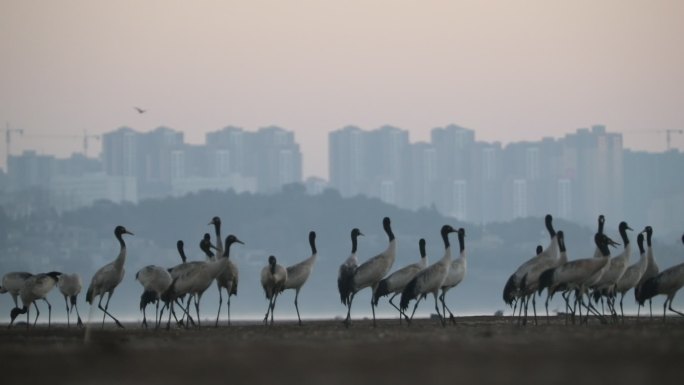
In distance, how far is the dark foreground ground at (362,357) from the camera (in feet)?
84.1

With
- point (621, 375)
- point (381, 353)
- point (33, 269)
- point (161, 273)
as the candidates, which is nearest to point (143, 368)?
point (381, 353)

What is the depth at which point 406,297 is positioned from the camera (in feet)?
142

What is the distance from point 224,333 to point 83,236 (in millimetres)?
158060

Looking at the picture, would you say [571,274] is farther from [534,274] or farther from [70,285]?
[70,285]

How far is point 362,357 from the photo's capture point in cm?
2881

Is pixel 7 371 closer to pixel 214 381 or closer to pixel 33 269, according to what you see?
pixel 214 381

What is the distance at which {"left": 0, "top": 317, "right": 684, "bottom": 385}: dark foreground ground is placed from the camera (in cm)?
2564

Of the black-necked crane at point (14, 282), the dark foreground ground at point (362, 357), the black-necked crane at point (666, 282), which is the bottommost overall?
the dark foreground ground at point (362, 357)

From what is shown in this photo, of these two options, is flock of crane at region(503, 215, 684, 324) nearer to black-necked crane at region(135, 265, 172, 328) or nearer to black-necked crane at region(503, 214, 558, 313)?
black-necked crane at region(503, 214, 558, 313)

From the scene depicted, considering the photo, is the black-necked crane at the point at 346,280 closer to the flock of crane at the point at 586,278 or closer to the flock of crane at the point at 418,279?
the flock of crane at the point at 418,279

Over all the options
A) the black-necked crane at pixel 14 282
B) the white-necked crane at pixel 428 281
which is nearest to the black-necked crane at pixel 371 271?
the white-necked crane at pixel 428 281

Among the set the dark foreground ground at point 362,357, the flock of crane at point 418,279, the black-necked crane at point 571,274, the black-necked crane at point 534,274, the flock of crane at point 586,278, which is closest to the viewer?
the dark foreground ground at point 362,357

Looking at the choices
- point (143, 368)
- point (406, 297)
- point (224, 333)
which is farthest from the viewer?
point (406, 297)

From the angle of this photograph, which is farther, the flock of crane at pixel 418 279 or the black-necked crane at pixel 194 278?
the black-necked crane at pixel 194 278
